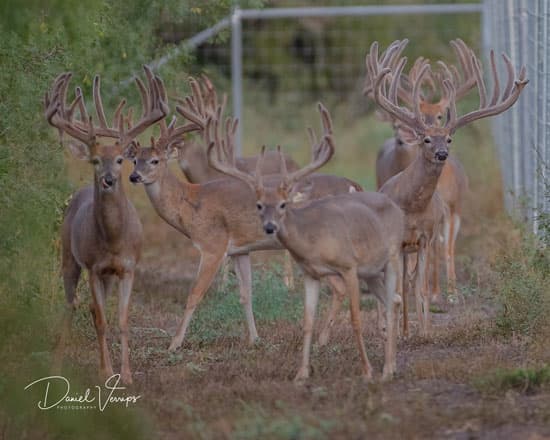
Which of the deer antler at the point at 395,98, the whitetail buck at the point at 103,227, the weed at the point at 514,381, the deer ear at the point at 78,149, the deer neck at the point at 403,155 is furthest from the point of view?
the deer neck at the point at 403,155

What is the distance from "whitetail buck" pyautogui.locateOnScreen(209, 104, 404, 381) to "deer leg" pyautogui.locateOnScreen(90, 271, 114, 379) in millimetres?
1312

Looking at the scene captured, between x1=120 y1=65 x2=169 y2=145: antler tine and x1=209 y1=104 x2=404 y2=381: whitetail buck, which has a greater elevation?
x1=120 y1=65 x2=169 y2=145: antler tine

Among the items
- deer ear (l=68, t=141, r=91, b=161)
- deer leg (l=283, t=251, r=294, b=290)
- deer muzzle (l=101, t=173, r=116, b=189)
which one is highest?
deer ear (l=68, t=141, r=91, b=161)

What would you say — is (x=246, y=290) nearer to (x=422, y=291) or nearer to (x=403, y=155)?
(x=422, y=291)

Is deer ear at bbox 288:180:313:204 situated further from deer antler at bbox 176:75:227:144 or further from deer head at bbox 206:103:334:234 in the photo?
deer antler at bbox 176:75:227:144

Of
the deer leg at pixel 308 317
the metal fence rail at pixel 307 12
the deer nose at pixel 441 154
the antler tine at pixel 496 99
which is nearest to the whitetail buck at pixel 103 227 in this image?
the deer leg at pixel 308 317

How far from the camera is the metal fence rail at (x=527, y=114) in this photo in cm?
1098

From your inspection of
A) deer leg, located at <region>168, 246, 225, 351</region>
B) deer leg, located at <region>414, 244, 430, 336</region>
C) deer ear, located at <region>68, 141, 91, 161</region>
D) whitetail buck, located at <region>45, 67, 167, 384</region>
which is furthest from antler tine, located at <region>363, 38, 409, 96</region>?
deer ear, located at <region>68, 141, 91, 161</region>

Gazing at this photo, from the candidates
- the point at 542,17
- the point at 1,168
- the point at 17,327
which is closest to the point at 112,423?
the point at 17,327

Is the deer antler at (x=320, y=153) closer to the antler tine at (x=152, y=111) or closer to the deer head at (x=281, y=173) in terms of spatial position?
the deer head at (x=281, y=173)

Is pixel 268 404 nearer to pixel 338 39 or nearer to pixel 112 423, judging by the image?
pixel 112 423

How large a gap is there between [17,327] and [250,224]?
360 cm

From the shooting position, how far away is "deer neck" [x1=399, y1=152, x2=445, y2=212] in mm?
10398

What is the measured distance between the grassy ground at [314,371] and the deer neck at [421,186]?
1.07 meters
